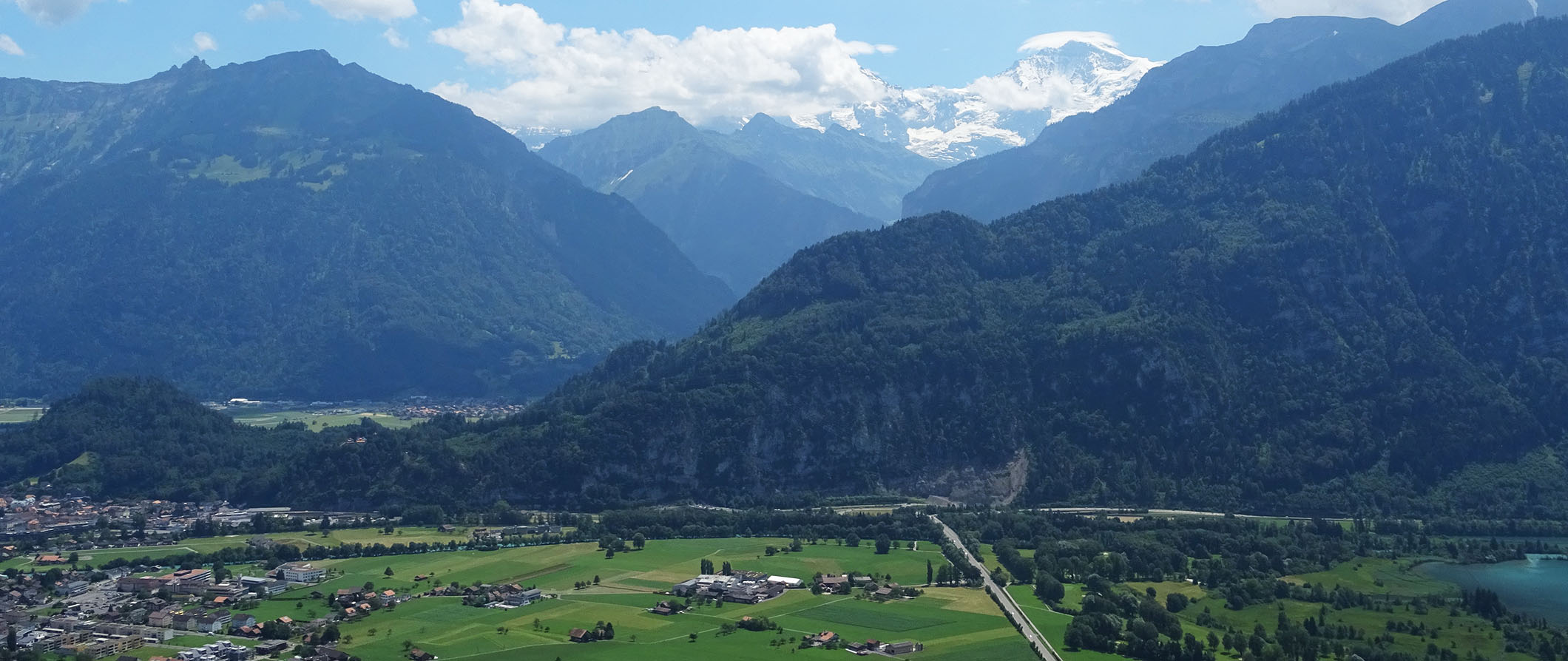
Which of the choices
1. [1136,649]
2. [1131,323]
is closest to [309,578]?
[1136,649]

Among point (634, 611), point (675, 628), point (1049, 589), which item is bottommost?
point (675, 628)

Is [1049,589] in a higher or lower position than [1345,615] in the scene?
higher

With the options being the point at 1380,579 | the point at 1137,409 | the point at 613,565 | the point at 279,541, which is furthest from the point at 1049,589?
the point at 279,541

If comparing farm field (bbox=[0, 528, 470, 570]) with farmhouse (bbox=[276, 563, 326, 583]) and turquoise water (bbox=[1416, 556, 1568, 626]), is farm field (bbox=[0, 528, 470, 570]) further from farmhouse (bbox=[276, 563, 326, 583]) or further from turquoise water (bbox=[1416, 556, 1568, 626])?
turquoise water (bbox=[1416, 556, 1568, 626])

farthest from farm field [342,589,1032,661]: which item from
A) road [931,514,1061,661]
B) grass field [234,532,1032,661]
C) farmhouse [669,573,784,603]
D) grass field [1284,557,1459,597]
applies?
grass field [1284,557,1459,597]

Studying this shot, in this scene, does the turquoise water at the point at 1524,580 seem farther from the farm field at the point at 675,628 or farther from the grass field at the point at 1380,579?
the farm field at the point at 675,628

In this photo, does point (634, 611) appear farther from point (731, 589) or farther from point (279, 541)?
point (279, 541)

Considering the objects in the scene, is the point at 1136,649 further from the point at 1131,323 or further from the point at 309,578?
the point at 1131,323

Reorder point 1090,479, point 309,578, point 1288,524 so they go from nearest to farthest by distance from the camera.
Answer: point 309,578
point 1288,524
point 1090,479
